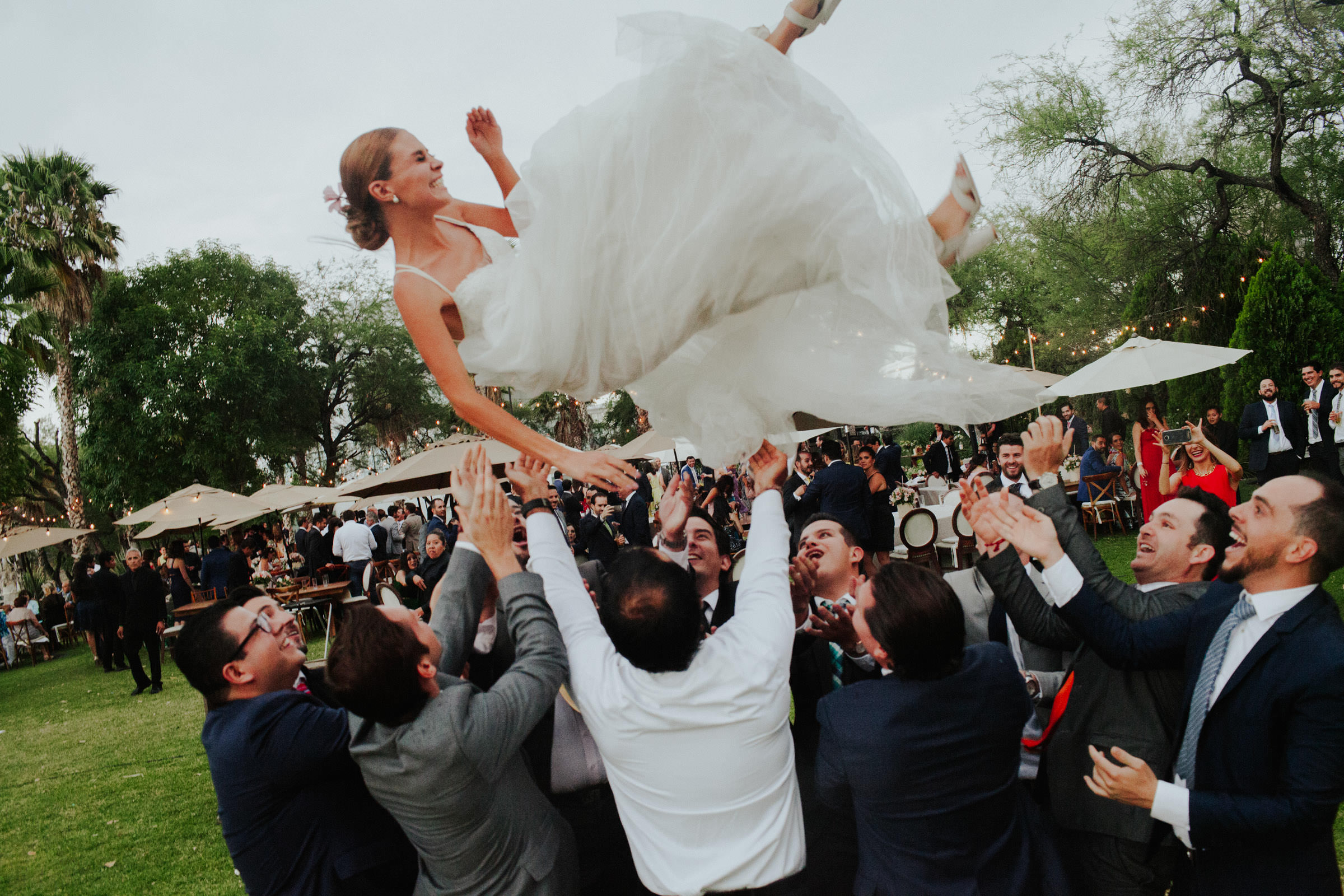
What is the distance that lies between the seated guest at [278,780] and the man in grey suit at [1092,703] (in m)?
1.77

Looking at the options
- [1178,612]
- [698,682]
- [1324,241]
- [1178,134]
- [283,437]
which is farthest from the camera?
[283,437]

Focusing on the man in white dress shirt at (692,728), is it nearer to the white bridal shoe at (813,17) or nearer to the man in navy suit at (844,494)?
the white bridal shoe at (813,17)

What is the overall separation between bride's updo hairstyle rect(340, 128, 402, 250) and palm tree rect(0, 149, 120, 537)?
65.2ft

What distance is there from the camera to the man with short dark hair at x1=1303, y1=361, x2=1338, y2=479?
8.27 metres

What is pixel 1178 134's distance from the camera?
18453 mm

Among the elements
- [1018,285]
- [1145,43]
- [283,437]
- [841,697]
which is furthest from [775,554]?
[1018,285]

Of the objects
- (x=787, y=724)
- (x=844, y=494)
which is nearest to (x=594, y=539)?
(x=844, y=494)

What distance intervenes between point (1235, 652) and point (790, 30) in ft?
5.95

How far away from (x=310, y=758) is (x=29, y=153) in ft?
76.7

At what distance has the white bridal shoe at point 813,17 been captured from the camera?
83.4 inches

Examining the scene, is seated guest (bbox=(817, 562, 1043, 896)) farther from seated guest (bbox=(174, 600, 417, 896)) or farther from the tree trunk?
the tree trunk

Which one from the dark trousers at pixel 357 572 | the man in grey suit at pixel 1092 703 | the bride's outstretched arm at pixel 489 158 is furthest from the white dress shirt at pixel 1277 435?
the dark trousers at pixel 357 572

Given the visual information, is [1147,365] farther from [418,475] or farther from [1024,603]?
[1024,603]

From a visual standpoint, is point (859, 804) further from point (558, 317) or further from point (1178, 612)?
point (558, 317)
